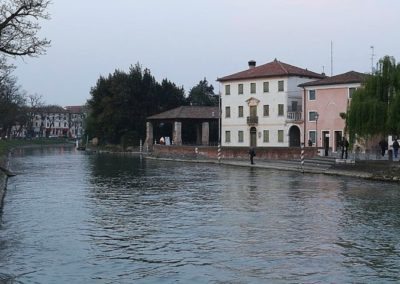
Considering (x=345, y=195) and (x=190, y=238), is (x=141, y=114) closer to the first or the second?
(x=345, y=195)

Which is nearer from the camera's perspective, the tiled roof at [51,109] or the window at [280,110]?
the window at [280,110]

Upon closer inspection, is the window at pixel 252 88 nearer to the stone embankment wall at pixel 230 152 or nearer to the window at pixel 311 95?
the window at pixel 311 95

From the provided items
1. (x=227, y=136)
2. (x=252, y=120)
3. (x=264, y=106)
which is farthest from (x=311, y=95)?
(x=227, y=136)

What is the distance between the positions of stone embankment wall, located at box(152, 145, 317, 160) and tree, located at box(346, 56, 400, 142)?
11.3 meters

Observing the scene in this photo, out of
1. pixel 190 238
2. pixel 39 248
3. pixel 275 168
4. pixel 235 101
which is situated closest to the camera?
pixel 39 248

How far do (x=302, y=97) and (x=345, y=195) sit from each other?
44676 mm

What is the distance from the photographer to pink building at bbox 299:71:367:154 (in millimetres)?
62719

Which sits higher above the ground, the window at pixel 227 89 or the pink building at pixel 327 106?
the window at pixel 227 89

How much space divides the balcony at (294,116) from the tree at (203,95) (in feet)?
145

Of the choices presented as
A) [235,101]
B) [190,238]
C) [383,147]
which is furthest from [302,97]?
[190,238]

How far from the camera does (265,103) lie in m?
72.9

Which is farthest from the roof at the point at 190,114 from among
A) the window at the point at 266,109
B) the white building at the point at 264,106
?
the window at the point at 266,109

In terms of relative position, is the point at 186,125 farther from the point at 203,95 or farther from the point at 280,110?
the point at 203,95

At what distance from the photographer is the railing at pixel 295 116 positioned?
225 ft
